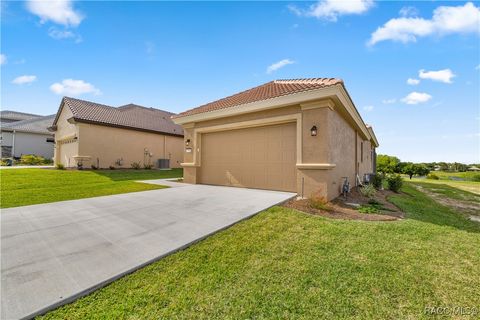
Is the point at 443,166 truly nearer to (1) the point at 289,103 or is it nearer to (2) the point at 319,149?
(2) the point at 319,149

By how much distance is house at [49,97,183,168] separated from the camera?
14977mm

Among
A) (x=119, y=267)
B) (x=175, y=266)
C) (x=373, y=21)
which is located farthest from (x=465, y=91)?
(x=119, y=267)

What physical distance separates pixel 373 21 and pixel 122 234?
10146 millimetres

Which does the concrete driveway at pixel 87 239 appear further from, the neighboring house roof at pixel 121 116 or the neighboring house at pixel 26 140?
the neighboring house at pixel 26 140

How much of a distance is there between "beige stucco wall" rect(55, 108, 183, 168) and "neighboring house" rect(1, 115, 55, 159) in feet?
30.9

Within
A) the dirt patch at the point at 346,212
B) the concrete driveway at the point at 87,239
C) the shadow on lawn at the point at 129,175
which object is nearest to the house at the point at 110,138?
the shadow on lawn at the point at 129,175

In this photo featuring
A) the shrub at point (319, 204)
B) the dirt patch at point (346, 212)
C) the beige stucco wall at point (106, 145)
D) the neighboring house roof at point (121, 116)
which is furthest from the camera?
the neighboring house roof at point (121, 116)

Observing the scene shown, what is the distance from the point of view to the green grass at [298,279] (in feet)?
6.70

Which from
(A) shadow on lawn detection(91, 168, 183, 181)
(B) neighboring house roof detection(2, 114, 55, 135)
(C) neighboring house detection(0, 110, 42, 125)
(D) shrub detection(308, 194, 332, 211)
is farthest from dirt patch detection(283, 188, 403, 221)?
(C) neighboring house detection(0, 110, 42, 125)

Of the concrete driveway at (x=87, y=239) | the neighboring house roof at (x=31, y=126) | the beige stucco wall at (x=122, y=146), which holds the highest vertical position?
the neighboring house roof at (x=31, y=126)

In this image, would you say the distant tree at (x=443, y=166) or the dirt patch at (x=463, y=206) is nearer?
the dirt patch at (x=463, y=206)

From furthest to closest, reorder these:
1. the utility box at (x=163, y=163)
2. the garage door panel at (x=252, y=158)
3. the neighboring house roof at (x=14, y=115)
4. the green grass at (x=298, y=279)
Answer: the neighboring house roof at (x=14, y=115) → the utility box at (x=163, y=163) → the garage door panel at (x=252, y=158) → the green grass at (x=298, y=279)

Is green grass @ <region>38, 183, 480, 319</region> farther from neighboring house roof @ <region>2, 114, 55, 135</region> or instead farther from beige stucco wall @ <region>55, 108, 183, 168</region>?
neighboring house roof @ <region>2, 114, 55, 135</region>

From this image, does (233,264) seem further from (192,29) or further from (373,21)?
(192,29)
